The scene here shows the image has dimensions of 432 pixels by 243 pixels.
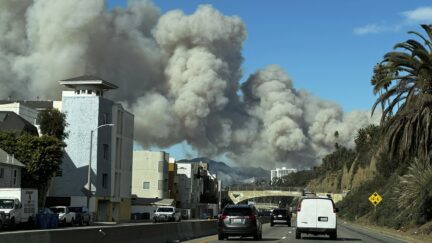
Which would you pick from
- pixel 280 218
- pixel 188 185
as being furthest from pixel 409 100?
pixel 188 185

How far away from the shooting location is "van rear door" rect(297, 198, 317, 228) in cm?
3175

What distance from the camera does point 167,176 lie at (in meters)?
118

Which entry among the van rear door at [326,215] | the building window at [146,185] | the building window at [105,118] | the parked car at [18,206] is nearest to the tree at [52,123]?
the building window at [105,118]

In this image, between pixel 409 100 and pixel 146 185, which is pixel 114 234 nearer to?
pixel 409 100

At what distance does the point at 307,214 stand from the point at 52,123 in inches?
1684

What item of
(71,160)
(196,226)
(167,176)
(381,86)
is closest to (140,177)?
(167,176)

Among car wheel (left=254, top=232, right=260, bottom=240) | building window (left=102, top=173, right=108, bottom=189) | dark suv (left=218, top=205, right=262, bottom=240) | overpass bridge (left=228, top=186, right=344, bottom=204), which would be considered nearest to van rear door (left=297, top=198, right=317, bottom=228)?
car wheel (left=254, top=232, right=260, bottom=240)

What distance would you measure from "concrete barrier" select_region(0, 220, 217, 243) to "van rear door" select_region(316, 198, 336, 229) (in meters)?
6.53

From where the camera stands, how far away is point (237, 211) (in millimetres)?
29938

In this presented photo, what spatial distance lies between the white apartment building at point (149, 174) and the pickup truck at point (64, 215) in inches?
2446

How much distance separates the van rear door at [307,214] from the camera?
1250 inches

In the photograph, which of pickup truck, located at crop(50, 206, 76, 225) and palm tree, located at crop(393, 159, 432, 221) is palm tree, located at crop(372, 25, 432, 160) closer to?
palm tree, located at crop(393, 159, 432, 221)

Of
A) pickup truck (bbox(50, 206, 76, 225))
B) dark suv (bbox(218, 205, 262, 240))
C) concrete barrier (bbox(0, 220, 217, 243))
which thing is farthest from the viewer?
pickup truck (bbox(50, 206, 76, 225))

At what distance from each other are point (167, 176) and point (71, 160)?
133 ft
